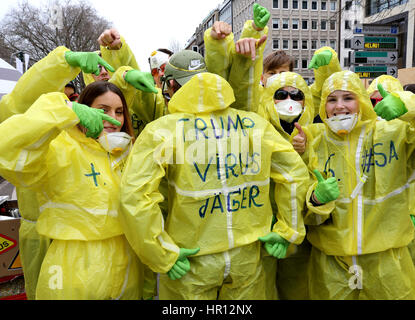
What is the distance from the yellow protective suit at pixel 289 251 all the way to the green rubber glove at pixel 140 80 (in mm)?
975

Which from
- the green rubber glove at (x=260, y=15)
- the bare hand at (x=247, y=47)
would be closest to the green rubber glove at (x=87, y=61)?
the bare hand at (x=247, y=47)

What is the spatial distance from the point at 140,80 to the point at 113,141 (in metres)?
0.53

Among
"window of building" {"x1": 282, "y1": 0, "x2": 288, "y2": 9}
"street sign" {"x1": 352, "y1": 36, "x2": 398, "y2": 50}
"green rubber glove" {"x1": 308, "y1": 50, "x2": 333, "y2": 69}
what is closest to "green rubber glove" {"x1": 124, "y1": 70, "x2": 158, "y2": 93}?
"green rubber glove" {"x1": 308, "y1": 50, "x2": 333, "y2": 69}

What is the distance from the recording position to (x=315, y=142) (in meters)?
2.37

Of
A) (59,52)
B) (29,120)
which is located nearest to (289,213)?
(29,120)

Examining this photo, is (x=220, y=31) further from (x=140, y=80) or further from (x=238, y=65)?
(x=140, y=80)

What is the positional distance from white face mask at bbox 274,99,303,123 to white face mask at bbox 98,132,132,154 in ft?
4.18

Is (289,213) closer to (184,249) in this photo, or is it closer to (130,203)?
(184,249)

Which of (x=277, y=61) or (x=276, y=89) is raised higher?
(x=277, y=61)

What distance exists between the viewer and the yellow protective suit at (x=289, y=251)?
→ 2516mm

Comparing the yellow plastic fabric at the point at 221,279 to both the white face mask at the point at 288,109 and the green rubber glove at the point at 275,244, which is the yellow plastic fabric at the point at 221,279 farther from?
the white face mask at the point at 288,109

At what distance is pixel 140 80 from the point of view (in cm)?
224

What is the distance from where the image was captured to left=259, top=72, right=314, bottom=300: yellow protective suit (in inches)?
99.0

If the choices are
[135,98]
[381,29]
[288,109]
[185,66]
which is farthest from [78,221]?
[381,29]
